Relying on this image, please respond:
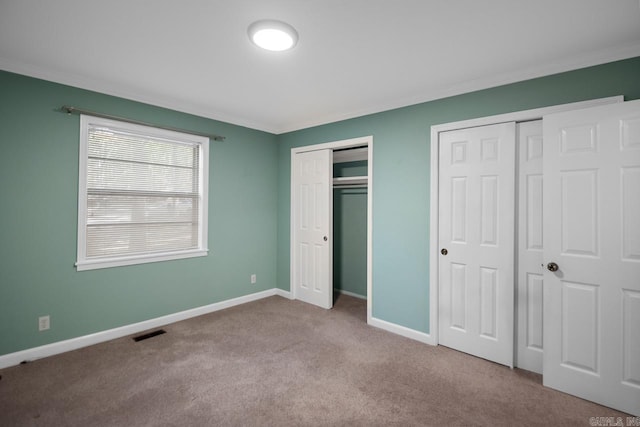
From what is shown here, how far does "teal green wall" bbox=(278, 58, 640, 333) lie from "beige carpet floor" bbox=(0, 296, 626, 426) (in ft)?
1.47

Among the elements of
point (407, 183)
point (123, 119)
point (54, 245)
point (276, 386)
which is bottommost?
point (276, 386)

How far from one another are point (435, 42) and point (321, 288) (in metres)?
3.08

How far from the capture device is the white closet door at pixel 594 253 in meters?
2.03

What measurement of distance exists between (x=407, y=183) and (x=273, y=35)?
193cm

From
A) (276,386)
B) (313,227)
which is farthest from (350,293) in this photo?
(276,386)

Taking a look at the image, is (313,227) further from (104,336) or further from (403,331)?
(104,336)

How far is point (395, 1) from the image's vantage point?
5.63 ft

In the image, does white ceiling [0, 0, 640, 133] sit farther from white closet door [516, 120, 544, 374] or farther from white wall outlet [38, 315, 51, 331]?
white wall outlet [38, 315, 51, 331]

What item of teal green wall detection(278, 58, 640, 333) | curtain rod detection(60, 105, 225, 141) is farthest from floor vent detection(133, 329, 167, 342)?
A: teal green wall detection(278, 58, 640, 333)

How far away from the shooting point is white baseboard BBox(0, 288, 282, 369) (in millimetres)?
2572

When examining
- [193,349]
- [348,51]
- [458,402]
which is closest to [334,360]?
[458,402]

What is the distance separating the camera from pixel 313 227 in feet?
13.8

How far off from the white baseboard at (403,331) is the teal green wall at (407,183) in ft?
0.16

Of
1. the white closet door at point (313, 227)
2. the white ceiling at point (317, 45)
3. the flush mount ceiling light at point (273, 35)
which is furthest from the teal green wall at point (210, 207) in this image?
the flush mount ceiling light at point (273, 35)
